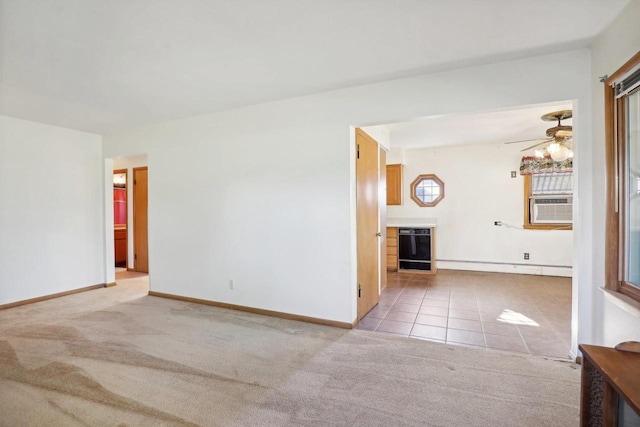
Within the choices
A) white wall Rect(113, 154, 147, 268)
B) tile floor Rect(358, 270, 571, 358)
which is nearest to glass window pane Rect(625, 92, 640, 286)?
tile floor Rect(358, 270, 571, 358)

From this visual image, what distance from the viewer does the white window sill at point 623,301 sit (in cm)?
172

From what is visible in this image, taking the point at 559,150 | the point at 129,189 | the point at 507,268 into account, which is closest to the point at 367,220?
the point at 559,150

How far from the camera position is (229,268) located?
3861 mm

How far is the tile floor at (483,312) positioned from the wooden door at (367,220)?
0.24 meters

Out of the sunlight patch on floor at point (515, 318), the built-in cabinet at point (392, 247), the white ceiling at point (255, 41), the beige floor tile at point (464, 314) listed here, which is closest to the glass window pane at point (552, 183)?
the built-in cabinet at point (392, 247)

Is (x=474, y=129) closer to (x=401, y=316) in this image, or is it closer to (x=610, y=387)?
(x=401, y=316)

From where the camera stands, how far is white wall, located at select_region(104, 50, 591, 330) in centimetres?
266

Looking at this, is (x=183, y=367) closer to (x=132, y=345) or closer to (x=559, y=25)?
(x=132, y=345)

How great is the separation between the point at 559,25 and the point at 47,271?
613 centimetres

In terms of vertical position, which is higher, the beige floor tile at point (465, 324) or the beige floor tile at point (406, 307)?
the beige floor tile at point (406, 307)

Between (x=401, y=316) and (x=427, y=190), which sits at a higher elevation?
(x=427, y=190)

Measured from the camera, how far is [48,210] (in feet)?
14.2

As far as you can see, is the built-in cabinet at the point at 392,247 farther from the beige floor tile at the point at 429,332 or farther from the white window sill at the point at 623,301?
the white window sill at the point at 623,301

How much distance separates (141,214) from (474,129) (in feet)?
20.2
